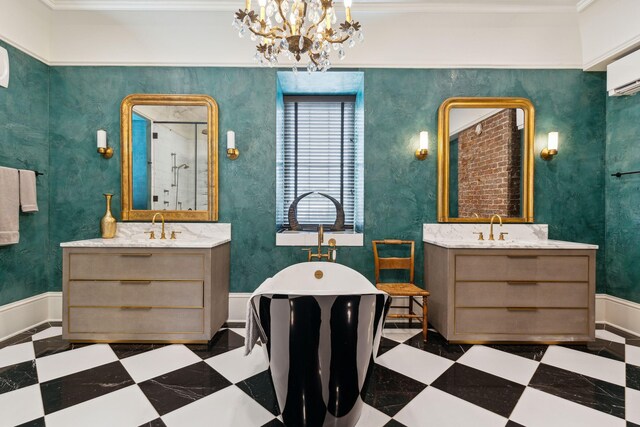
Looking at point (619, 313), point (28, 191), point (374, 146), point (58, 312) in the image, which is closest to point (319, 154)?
point (374, 146)

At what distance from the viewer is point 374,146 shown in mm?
2928

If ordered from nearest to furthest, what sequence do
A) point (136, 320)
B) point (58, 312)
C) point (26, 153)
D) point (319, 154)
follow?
point (136, 320)
point (26, 153)
point (58, 312)
point (319, 154)

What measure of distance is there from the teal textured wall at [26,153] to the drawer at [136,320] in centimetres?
79

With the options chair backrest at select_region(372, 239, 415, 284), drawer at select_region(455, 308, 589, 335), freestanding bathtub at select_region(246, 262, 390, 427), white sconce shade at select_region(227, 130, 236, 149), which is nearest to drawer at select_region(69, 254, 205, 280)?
white sconce shade at select_region(227, 130, 236, 149)

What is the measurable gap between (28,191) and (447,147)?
147 inches

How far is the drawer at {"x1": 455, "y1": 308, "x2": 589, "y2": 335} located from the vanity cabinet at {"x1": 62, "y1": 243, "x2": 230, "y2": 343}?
79.0 inches

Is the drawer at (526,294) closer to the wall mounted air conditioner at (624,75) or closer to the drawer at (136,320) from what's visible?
the wall mounted air conditioner at (624,75)

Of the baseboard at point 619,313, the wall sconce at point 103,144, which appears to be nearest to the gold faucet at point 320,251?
the wall sconce at point 103,144

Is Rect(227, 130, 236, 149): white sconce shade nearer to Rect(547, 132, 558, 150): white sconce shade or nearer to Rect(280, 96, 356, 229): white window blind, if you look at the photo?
Rect(280, 96, 356, 229): white window blind

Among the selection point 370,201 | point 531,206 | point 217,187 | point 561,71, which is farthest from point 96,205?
point 561,71

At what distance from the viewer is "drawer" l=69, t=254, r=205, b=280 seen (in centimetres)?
235

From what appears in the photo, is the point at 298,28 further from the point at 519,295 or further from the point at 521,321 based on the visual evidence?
the point at 521,321

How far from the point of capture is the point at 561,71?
290 cm

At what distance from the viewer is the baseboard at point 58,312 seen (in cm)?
255
